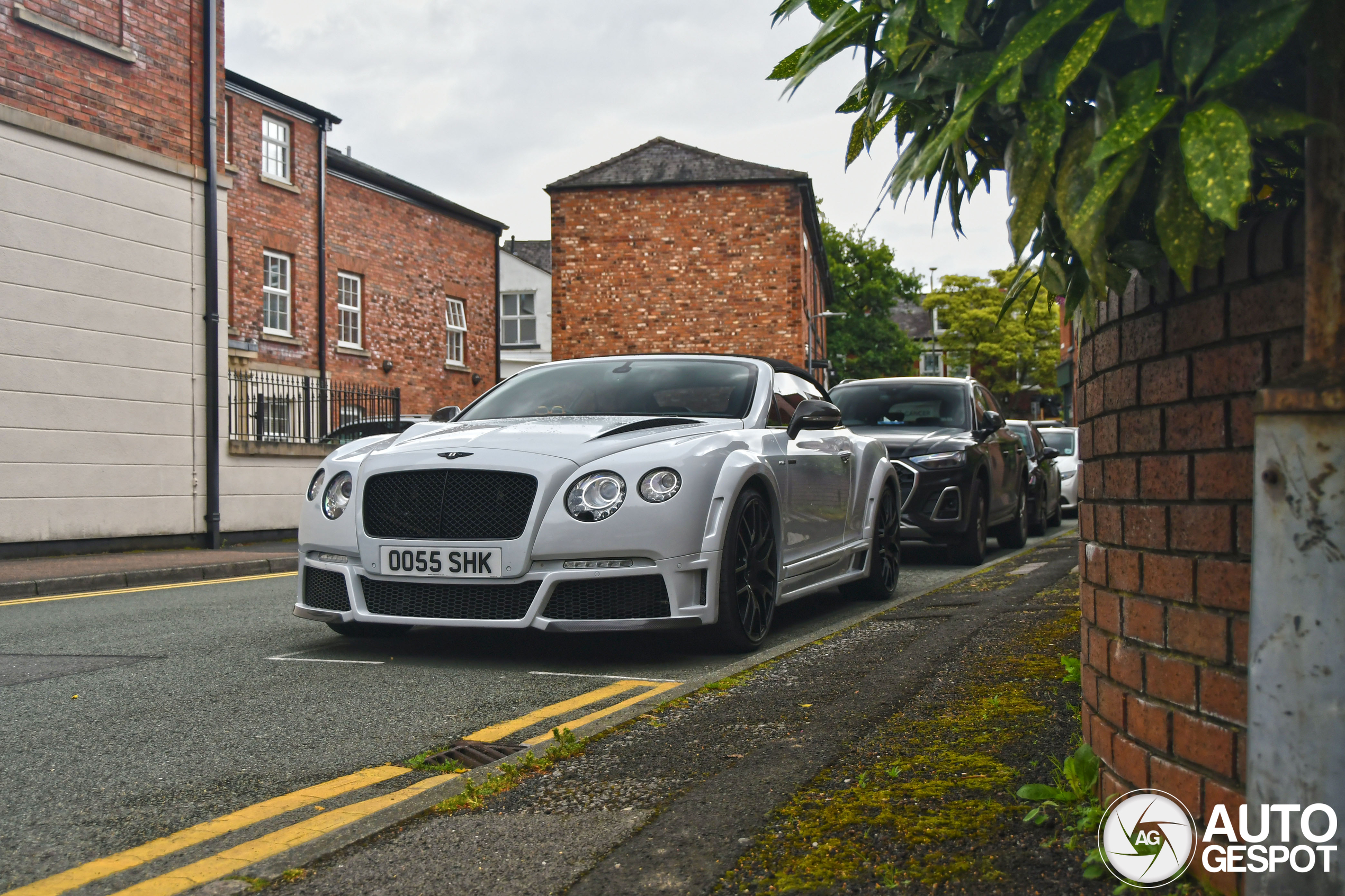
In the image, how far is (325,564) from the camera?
565 cm

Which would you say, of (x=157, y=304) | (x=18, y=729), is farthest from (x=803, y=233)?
(x=18, y=729)

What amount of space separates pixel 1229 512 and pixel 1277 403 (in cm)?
45

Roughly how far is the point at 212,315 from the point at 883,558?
10755 mm

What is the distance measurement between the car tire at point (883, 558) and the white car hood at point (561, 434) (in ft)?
6.88

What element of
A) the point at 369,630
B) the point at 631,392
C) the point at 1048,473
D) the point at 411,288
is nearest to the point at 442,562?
the point at 369,630

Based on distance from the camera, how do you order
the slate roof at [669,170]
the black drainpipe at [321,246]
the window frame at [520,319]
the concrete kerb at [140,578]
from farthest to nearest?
the window frame at [520,319] < the slate roof at [669,170] < the black drainpipe at [321,246] < the concrete kerb at [140,578]

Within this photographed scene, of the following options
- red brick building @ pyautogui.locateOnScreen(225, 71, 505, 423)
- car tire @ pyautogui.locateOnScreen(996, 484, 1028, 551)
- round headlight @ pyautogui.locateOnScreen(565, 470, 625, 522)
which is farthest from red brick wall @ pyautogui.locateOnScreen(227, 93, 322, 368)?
round headlight @ pyautogui.locateOnScreen(565, 470, 625, 522)

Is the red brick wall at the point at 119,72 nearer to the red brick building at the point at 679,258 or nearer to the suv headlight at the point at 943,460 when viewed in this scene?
the suv headlight at the point at 943,460

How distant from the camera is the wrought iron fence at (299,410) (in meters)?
16.1

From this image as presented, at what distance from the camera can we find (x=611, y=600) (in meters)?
5.25

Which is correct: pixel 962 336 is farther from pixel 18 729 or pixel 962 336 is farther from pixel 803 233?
pixel 18 729

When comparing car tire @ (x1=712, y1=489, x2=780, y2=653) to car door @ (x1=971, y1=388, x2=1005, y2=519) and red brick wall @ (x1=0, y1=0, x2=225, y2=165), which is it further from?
red brick wall @ (x1=0, y1=0, x2=225, y2=165)

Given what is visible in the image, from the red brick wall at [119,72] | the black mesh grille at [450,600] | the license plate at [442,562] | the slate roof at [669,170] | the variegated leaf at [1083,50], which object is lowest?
the black mesh grille at [450,600]

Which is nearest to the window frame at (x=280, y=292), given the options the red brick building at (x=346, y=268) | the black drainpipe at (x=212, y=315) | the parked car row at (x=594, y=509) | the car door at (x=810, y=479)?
the red brick building at (x=346, y=268)
